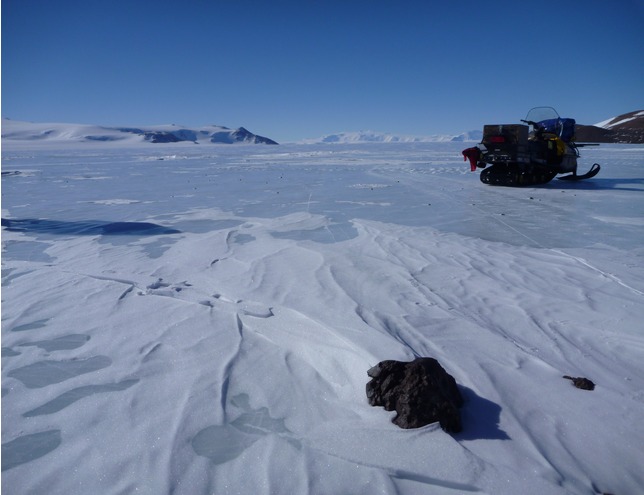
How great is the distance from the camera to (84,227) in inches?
276

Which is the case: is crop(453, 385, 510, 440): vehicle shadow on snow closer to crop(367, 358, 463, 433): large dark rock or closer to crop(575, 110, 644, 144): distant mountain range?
crop(367, 358, 463, 433): large dark rock

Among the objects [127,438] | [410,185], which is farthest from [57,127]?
[127,438]

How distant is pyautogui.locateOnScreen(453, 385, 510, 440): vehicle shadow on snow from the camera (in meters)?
2.18

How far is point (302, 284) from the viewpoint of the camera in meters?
4.31

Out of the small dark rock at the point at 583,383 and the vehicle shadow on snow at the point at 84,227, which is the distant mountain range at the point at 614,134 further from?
the small dark rock at the point at 583,383

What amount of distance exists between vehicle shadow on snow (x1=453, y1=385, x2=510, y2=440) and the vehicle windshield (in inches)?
507

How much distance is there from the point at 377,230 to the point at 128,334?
13.8 feet

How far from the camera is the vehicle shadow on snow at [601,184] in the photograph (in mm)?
11344

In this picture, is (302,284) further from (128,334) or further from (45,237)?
(45,237)

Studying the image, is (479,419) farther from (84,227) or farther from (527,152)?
(527,152)

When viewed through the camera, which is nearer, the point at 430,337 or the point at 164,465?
the point at 164,465

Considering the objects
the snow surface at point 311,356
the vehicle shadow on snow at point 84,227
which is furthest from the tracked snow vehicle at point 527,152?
the vehicle shadow on snow at point 84,227

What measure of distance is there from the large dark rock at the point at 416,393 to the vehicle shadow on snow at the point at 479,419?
0.05m

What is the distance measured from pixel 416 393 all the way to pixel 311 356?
92 centimetres
